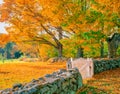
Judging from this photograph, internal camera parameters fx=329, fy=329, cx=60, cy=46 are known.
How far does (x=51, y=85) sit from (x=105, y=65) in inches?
483

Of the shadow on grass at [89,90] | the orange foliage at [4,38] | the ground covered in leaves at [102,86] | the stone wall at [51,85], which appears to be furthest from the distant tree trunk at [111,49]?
the orange foliage at [4,38]

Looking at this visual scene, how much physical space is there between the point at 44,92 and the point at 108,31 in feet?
55.3

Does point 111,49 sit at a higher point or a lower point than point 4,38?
lower

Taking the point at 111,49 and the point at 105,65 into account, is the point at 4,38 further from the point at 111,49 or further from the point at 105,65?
the point at 105,65

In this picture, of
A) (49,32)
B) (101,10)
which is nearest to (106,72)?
(101,10)

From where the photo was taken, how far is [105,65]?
2198 centimetres

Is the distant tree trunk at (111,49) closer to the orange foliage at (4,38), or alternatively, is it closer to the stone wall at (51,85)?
the stone wall at (51,85)

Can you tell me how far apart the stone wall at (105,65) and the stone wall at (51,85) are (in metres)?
5.82

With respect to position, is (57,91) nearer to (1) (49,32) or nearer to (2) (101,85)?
(2) (101,85)

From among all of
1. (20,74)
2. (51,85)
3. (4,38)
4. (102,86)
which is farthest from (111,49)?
(51,85)

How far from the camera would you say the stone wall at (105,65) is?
2047 centimetres

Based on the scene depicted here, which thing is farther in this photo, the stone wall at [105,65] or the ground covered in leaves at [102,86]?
the stone wall at [105,65]

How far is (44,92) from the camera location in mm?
9484

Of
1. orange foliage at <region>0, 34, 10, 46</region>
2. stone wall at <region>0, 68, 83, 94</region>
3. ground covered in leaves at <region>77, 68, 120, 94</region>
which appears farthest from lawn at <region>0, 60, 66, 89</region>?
orange foliage at <region>0, 34, 10, 46</region>
